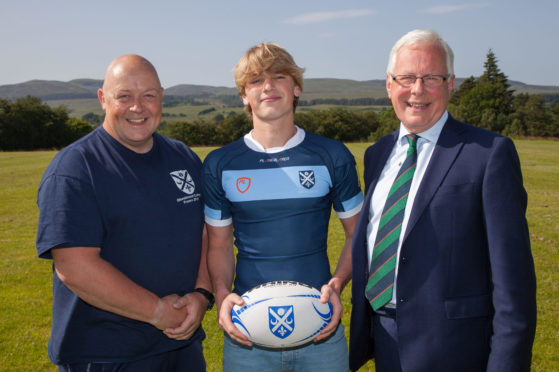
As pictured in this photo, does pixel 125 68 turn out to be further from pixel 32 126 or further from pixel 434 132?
pixel 32 126

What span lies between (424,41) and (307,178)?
1.11 metres

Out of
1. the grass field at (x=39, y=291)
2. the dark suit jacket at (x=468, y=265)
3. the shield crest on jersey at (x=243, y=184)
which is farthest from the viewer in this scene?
the grass field at (x=39, y=291)

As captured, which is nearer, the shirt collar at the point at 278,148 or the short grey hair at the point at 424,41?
the short grey hair at the point at 424,41

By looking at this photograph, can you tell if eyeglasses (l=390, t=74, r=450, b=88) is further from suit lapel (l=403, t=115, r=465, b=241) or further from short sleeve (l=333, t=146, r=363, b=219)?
short sleeve (l=333, t=146, r=363, b=219)

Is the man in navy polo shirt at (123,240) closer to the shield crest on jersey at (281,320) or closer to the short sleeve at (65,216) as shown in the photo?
the short sleeve at (65,216)

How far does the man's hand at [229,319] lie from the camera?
8.29 feet

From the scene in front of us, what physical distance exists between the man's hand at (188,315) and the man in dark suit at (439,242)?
3.47ft

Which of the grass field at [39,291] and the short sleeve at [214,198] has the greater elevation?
the short sleeve at [214,198]

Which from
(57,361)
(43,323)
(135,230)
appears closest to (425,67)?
(135,230)

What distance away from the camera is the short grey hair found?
8.14 feet

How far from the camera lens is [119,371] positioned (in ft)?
8.66

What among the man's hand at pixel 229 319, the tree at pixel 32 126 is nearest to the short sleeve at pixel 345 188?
the man's hand at pixel 229 319

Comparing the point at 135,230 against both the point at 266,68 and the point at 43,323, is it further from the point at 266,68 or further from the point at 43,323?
the point at 43,323

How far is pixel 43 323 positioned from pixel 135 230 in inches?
168
